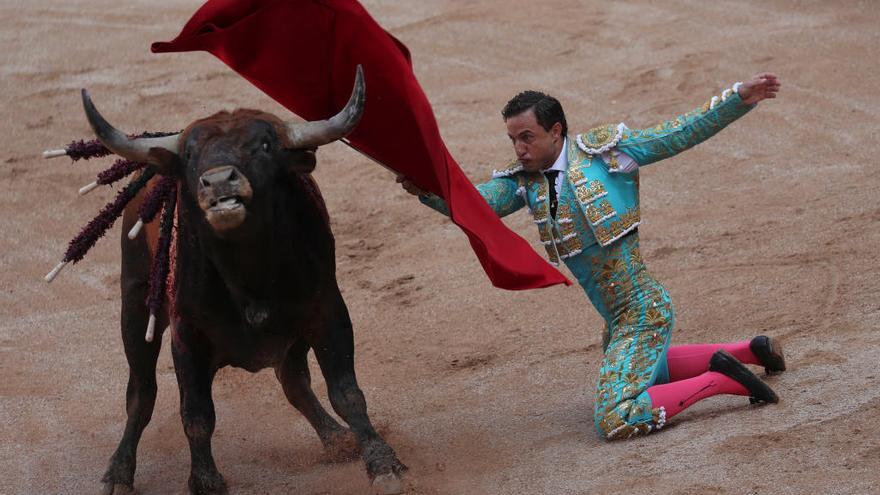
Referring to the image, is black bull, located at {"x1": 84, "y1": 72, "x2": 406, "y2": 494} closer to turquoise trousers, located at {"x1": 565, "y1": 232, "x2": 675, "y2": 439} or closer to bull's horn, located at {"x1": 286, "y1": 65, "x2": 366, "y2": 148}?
bull's horn, located at {"x1": 286, "y1": 65, "x2": 366, "y2": 148}

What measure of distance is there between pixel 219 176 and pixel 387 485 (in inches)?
47.1

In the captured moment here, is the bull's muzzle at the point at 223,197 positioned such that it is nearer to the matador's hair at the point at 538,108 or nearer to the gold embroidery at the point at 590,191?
the matador's hair at the point at 538,108

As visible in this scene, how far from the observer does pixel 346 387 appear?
15.8 ft

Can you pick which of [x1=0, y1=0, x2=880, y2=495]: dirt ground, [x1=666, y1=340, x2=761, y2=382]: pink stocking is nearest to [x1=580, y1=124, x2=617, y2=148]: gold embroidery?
[x1=666, y1=340, x2=761, y2=382]: pink stocking

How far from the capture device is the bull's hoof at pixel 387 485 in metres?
4.61

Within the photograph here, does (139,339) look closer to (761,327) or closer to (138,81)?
(761,327)

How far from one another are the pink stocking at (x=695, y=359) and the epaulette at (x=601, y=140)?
0.81 meters

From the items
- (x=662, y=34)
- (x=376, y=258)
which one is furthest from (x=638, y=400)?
(x=662, y=34)

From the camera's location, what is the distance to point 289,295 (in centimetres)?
474

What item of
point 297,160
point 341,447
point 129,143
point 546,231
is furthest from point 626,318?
A: point 129,143

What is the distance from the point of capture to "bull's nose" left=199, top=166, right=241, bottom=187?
426 cm

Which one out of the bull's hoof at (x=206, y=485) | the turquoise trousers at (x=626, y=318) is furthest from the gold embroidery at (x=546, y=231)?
the bull's hoof at (x=206, y=485)

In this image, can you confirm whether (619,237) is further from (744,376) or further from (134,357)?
(134,357)

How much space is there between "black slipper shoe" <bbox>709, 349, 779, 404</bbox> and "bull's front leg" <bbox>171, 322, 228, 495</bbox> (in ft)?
5.99
